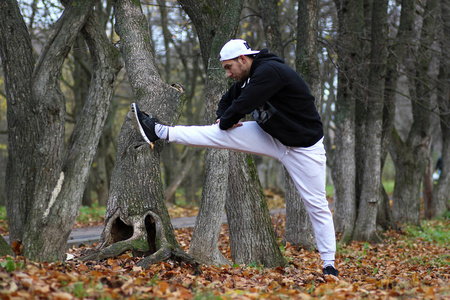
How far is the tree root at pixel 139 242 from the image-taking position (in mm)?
5223

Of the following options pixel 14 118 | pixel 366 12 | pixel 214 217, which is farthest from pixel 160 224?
pixel 366 12

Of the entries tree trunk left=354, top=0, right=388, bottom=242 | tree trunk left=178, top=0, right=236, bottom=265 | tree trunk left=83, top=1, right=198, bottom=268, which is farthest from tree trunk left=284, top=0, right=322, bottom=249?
tree trunk left=83, top=1, right=198, bottom=268

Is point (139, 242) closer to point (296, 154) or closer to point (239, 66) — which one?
point (296, 154)

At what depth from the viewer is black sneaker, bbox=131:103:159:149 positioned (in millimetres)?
5243

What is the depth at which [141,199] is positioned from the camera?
18.1 ft

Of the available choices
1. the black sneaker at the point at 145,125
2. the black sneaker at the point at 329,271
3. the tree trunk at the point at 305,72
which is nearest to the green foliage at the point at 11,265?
the black sneaker at the point at 145,125

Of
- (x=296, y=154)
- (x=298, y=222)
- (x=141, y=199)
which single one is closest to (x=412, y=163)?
(x=298, y=222)

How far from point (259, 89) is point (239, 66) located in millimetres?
517

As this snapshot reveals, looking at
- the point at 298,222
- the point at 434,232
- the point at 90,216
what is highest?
the point at 298,222

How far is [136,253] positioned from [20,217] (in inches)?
91.2

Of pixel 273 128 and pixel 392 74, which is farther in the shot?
pixel 392 74

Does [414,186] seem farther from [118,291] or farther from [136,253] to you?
[118,291]

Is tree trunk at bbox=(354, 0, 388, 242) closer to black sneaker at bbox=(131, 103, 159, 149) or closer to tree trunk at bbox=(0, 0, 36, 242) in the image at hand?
black sneaker at bbox=(131, 103, 159, 149)

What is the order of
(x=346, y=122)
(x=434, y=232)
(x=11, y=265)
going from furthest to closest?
(x=434, y=232) → (x=346, y=122) → (x=11, y=265)
